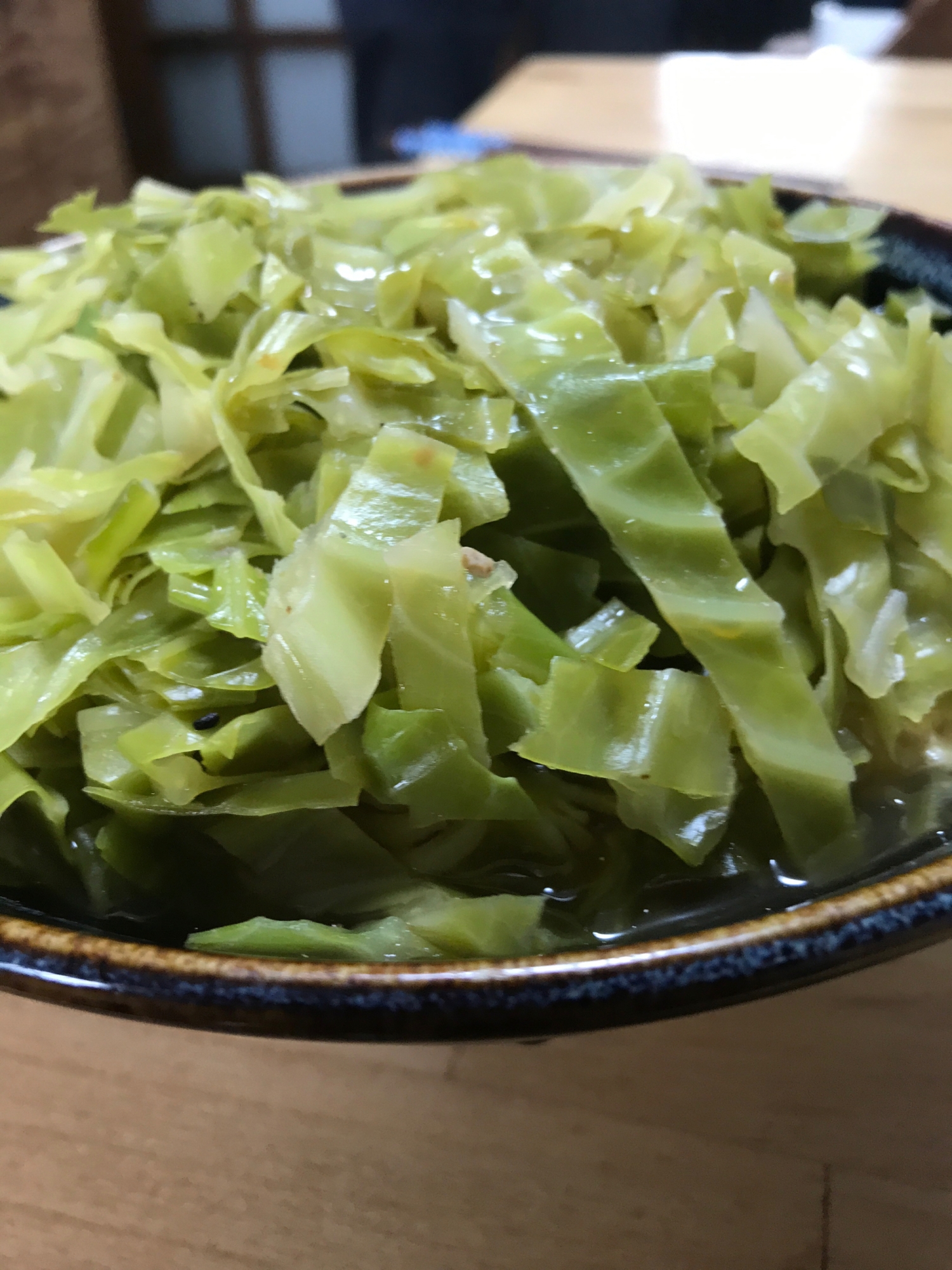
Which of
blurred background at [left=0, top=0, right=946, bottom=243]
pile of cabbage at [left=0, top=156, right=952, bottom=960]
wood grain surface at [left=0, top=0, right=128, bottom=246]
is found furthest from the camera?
blurred background at [left=0, top=0, right=946, bottom=243]

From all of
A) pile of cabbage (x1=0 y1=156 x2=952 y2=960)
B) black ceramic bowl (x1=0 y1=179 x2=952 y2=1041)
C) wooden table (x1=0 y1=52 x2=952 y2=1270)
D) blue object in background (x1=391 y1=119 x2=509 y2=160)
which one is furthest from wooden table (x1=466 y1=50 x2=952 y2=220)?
black ceramic bowl (x1=0 y1=179 x2=952 y2=1041)

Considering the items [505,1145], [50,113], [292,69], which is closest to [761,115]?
[505,1145]

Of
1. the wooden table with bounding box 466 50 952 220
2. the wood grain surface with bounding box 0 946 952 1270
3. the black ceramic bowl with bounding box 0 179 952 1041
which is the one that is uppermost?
the black ceramic bowl with bounding box 0 179 952 1041

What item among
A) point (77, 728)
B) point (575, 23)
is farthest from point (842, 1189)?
point (575, 23)

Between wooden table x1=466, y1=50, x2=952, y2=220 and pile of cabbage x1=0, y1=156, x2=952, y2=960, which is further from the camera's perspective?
wooden table x1=466, y1=50, x2=952, y2=220

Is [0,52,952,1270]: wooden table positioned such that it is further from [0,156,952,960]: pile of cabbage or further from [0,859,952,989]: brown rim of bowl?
[0,859,952,989]: brown rim of bowl

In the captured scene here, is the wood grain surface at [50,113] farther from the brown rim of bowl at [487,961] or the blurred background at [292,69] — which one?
the brown rim of bowl at [487,961]

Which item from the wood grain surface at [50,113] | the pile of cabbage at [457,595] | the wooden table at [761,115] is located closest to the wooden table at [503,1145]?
the pile of cabbage at [457,595]

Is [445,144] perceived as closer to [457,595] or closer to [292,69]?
[457,595]
